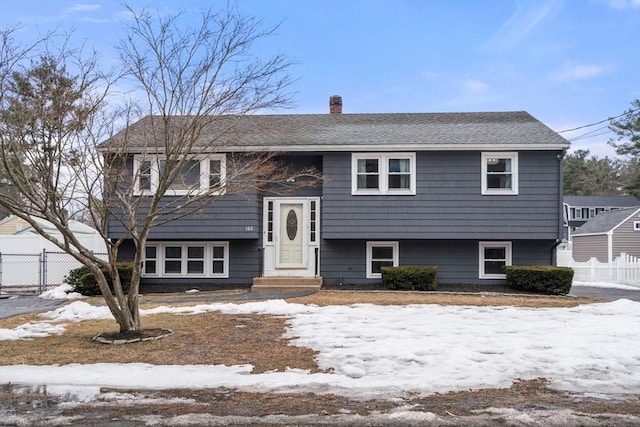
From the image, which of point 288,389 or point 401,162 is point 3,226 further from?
point 288,389

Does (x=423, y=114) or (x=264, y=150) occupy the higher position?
(x=423, y=114)

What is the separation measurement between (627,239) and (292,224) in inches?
1007

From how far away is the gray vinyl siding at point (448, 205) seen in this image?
600 inches

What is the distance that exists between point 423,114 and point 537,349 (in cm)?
1290

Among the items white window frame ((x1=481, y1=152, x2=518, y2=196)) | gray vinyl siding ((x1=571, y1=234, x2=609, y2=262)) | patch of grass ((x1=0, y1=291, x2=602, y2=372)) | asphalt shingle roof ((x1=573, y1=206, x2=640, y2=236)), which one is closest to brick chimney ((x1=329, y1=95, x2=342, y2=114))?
white window frame ((x1=481, y1=152, x2=518, y2=196))

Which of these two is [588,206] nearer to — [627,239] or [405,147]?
[627,239]

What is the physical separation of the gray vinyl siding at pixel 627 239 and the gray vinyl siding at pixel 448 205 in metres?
20.7

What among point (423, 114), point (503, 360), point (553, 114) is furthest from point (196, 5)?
point (553, 114)

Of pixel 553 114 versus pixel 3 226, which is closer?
pixel 553 114

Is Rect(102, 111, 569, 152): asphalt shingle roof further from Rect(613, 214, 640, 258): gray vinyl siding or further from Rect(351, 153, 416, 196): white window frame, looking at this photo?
Rect(613, 214, 640, 258): gray vinyl siding

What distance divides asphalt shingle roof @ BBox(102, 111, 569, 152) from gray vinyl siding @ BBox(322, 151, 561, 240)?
1.34 feet

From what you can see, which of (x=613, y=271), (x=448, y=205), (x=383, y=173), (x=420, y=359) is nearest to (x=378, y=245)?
(x=383, y=173)

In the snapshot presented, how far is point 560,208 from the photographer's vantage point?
15.2 meters

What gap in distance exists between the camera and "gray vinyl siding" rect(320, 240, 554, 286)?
1586 cm
